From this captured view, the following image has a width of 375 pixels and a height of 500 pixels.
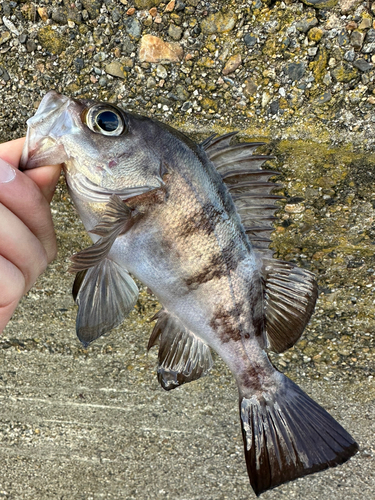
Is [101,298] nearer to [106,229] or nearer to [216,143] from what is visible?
[106,229]

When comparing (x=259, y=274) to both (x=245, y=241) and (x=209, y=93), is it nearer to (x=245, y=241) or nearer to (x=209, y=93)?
(x=245, y=241)

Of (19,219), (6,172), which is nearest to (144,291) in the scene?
(19,219)

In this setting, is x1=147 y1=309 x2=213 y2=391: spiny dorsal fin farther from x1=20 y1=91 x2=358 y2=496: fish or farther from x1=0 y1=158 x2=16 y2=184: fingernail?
x1=0 y1=158 x2=16 y2=184: fingernail

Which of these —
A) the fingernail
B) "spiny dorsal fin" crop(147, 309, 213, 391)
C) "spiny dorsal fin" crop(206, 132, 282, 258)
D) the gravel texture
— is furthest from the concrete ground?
the fingernail

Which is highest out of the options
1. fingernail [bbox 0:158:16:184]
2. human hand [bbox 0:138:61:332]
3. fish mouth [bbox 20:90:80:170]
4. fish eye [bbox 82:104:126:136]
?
fish eye [bbox 82:104:126:136]

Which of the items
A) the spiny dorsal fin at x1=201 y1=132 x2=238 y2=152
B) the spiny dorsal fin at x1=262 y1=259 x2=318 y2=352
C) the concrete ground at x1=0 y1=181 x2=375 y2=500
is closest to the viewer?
the spiny dorsal fin at x1=201 y1=132 x2=238 y2=152
